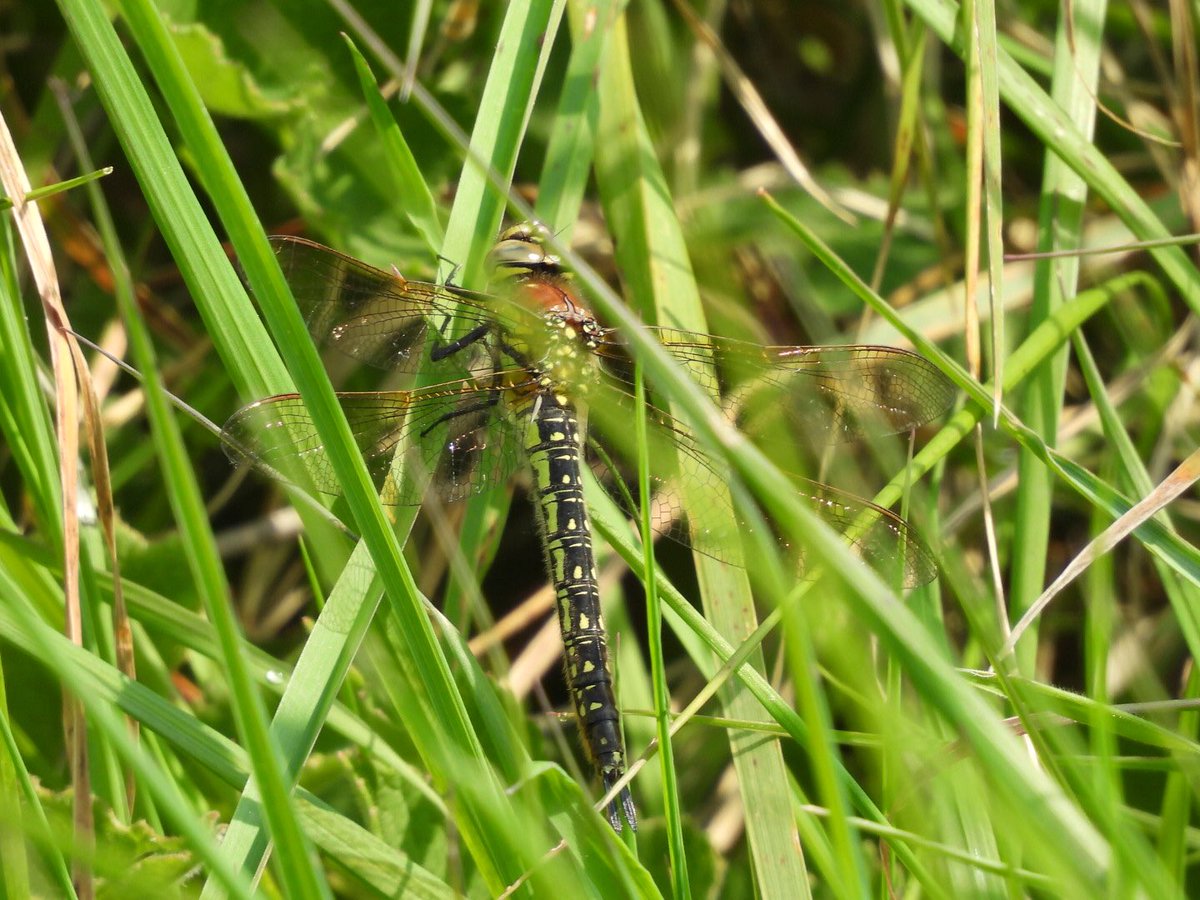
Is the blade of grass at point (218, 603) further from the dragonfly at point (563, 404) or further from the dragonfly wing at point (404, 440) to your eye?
the dragonfly at point (563, 404)

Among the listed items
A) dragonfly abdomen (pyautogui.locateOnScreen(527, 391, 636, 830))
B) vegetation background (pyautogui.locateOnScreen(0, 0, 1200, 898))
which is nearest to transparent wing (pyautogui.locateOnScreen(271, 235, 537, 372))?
vegetation background (pyautogui.locateOnScreen(0, 0, 1200, 898))

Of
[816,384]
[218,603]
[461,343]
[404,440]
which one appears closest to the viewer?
[218,603]

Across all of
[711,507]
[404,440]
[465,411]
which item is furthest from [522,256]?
[711,507]

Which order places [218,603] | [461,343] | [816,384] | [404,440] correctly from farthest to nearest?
[816,384] < [461,343] < [404,440] < [218,603]

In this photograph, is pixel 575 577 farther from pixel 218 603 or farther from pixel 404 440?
pixel 218 603

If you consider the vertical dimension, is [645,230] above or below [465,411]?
above

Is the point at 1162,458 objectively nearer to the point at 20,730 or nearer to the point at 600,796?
the point at 600,796
